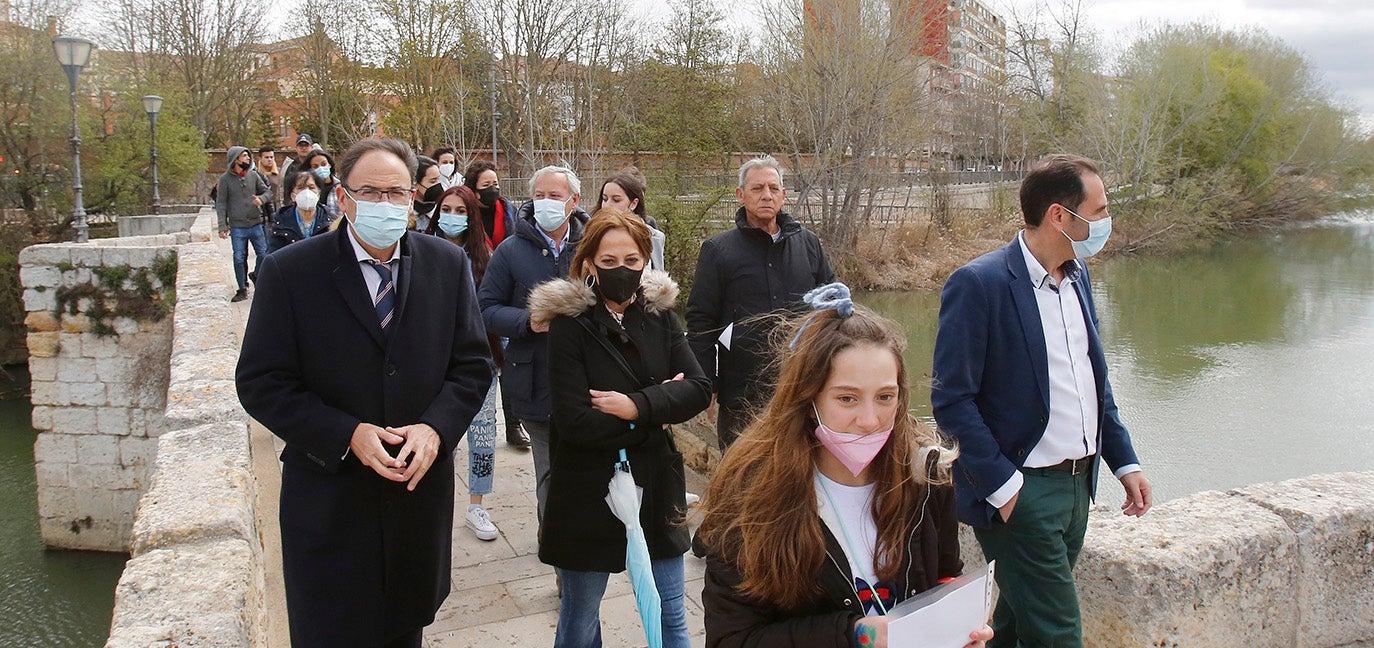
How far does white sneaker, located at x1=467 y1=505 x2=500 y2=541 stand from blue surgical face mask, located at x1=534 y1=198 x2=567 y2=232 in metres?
1.36

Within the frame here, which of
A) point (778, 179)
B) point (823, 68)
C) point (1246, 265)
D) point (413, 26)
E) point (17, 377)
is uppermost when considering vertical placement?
point (413, 26)

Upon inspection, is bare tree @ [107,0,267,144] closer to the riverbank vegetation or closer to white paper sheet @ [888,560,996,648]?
the riverbank vegetation

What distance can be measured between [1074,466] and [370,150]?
2.08 m

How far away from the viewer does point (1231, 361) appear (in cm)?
1377

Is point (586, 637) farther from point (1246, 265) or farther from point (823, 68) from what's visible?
point (1246, 265)

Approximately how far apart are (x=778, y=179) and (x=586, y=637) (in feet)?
6.30

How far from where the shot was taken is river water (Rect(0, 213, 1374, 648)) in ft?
29.2

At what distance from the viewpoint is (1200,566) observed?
2.57m

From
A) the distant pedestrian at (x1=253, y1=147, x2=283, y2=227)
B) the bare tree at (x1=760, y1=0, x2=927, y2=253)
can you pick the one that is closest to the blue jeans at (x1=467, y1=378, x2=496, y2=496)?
the distant pedestrian at (x1=253, y1=147, x2=283, y2=227)

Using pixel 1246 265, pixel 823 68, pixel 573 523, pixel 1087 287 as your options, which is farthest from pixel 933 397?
pixel 1246 265

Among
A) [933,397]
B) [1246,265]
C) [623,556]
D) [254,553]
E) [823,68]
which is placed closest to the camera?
[933,397]

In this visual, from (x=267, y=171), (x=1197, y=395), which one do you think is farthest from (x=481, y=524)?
(x=1197, y=395)

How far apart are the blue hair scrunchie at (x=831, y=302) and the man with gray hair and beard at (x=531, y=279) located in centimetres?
165

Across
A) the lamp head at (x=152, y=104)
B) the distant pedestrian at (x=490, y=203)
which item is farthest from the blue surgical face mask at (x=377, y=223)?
the lamp head at (x=152, y=104)
